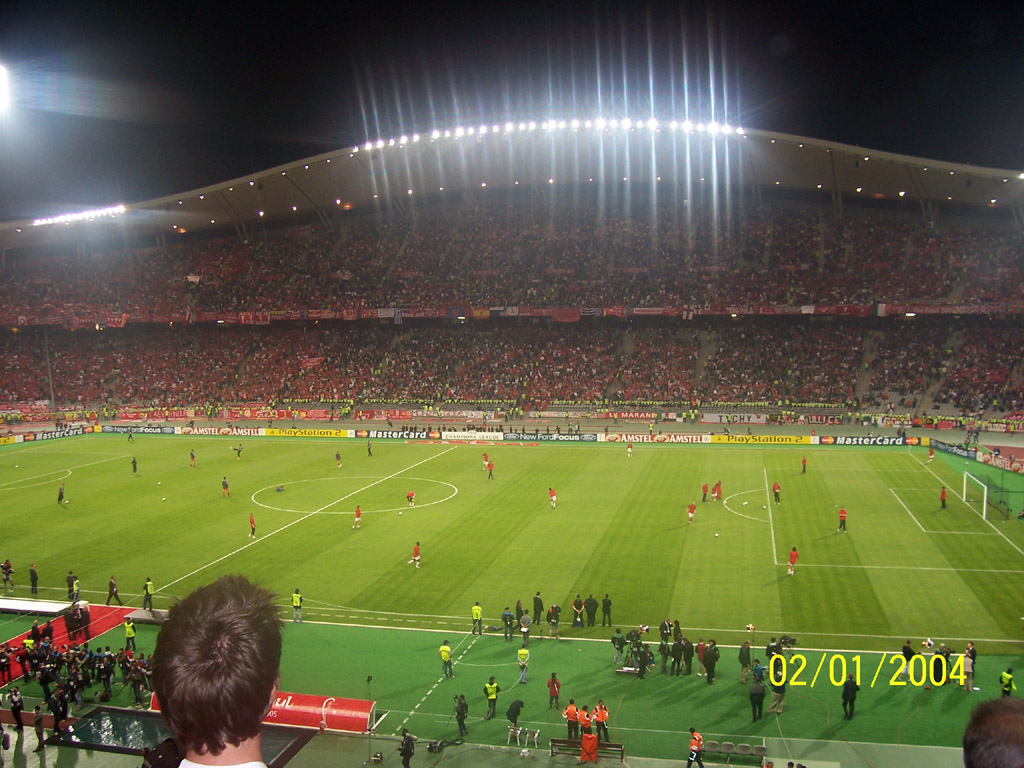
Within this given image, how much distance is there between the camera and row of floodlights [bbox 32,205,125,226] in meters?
81.9

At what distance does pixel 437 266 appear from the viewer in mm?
85000

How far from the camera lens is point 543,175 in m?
82.6

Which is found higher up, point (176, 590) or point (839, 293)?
point (839, 293)

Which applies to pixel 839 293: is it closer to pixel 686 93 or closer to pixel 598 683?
pixel 686 93

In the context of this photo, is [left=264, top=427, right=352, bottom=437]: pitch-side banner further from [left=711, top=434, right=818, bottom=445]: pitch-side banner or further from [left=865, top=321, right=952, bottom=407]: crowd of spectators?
[left=865, top=321, right=952, bottom=407]: crowd of spectators

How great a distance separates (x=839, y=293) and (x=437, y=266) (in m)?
41.3

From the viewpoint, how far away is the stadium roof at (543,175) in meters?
67.1

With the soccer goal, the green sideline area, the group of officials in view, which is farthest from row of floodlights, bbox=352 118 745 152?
the group of officials

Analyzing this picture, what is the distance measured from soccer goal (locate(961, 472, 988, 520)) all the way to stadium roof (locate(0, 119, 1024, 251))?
3100 cm

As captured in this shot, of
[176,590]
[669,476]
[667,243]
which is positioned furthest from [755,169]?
[176,590]

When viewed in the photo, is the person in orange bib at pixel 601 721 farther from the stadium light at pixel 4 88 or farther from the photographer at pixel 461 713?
the stadium light at pixel 4 88

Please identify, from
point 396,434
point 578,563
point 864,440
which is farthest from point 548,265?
point 578,563

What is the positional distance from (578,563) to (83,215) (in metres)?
75.1

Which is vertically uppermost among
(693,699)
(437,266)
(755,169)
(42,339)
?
(755,169)
